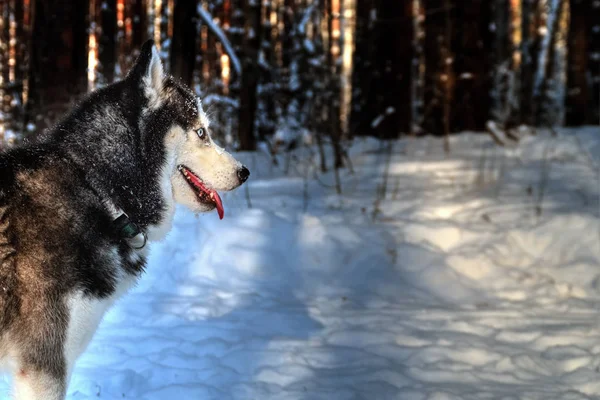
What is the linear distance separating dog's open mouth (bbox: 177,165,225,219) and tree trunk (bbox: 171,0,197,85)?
591 centimetres

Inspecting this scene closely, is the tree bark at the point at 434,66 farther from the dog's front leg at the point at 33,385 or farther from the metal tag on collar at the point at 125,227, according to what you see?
the dog's front leg at the point at 33,385

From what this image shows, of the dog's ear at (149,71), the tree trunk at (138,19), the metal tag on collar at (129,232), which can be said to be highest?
the tree trunk at (138,19)

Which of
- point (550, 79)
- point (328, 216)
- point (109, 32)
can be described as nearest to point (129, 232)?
point (328, 216)

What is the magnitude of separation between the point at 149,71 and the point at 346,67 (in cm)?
1093

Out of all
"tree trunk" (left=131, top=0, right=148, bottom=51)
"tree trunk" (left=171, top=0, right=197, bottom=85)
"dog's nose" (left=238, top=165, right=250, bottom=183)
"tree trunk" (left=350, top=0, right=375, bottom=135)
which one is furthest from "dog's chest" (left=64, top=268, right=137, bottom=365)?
"tree trunk" (left=131, top=0, right=148, bottom=51)

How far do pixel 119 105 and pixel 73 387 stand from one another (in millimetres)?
1819

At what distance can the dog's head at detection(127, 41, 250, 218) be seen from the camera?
2906 mm

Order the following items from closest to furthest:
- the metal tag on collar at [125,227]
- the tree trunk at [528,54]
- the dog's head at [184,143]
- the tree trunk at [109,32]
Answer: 1. the metal tag on collar at [125,227]
2. the dog's head at [184,143]
3. the tree trunk at [109,32]
4. the tree trunk at [528,54]

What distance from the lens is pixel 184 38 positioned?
9.06 m

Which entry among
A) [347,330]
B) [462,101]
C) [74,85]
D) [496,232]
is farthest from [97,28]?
[347,330]

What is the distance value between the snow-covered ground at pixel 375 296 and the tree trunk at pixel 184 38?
1.89 meters

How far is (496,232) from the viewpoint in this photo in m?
7.32

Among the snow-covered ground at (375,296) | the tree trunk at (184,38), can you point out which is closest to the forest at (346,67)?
the tree trunk at (184,38)

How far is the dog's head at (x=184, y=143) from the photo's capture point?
2906mm
